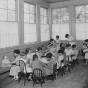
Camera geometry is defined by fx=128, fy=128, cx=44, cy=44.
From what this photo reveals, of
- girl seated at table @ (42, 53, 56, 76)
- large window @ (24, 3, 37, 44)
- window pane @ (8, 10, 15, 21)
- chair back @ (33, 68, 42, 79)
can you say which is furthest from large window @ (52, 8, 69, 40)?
chair back @ (33, 68, 42, 79)

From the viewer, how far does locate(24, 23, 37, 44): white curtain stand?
241 inches

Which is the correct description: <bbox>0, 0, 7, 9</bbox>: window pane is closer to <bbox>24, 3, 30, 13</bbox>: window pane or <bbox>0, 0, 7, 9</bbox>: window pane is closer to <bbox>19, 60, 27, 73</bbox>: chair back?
<bbox>24, 3, 30, 13</bbox>: window pane

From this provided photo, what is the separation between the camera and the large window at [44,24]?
7.63 m

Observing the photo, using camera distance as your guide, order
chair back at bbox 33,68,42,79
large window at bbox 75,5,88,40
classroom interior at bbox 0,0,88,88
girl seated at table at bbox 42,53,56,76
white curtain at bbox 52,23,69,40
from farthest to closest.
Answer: white curtain at bbox 52,23,69,40 → large window at bbox 75,5,88,40 → classroom interior at bbox 0,0,88,88 → girl seated at table at bbox 42,53,56,76 → chair back at bbox 33,68,42,79

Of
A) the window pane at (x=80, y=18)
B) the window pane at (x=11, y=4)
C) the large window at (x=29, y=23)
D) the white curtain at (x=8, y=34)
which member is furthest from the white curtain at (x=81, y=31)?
the window pane at (x=11, y=4)

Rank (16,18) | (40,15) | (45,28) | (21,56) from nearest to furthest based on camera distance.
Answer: (21,56) < (16,18) < (40,15) < (45,28)

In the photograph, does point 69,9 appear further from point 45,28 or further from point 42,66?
point 42,66

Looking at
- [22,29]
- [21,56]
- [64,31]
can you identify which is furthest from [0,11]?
[64,31]

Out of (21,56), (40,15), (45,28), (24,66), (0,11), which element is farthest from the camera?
(45,28)

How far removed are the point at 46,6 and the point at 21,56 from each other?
15.8ft

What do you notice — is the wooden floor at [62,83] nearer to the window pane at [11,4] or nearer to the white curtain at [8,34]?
the white curtain at [8,34]

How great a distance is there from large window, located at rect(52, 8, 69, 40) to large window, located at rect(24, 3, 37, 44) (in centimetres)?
194

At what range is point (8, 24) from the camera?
5.05 m

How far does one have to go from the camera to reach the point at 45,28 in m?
7.93
